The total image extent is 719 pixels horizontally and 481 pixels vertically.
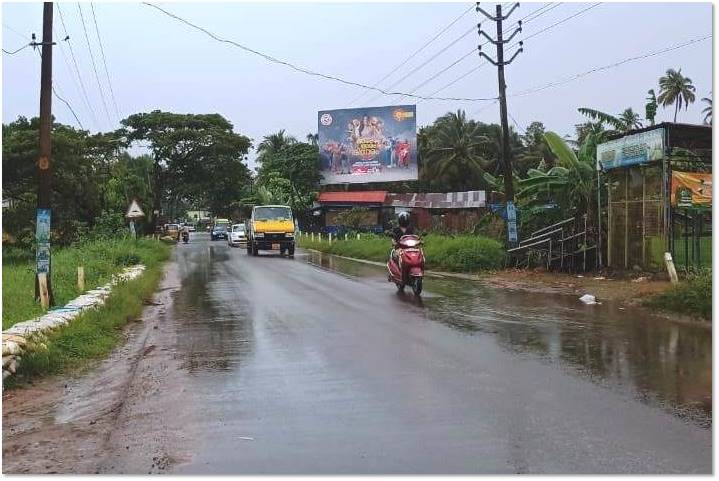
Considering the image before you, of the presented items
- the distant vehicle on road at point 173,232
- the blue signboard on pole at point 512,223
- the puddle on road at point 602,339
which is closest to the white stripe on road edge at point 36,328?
the puddle on road at point 602,339

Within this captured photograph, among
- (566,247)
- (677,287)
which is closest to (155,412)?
(677,287)

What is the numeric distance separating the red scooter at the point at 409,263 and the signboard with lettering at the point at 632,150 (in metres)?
5.57

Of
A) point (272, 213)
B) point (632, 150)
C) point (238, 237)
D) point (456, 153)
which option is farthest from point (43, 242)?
point (456, 153)

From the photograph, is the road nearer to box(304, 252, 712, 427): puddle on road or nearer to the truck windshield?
box(304, 252, 712, 427): puddle on road

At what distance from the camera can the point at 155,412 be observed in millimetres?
6023

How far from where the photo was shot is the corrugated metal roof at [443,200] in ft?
152

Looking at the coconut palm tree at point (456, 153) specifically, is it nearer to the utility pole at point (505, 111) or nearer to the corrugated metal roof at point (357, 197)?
the corrugated metal roof at point (357, 197)

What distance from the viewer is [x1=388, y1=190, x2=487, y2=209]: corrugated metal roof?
46.3 meters

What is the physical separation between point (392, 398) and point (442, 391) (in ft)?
1.72

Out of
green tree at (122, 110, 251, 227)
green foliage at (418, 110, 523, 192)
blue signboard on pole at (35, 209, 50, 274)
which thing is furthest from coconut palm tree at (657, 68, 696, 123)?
blue signboard on pole at (35, 209, 50, 274)

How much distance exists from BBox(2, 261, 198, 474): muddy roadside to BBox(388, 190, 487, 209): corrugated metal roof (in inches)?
1503

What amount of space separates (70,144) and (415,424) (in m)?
31.3

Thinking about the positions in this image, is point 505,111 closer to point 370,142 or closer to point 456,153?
point 370,142

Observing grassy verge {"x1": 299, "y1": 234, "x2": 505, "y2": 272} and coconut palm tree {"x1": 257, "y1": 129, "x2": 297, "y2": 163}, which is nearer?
grassy verge {"x1": 299, "y1": 234, "x2": 505, "y2": 272}
